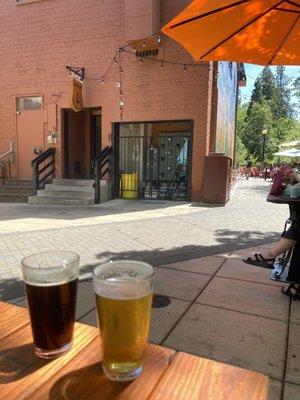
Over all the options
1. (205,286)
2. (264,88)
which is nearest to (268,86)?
(264,88)

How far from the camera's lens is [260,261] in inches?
177

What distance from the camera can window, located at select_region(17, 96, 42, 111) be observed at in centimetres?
1203

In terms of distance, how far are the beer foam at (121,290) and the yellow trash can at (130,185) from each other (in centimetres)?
1056

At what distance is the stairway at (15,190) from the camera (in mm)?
11086

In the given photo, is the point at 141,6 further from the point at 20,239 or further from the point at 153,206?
the point at 20,239

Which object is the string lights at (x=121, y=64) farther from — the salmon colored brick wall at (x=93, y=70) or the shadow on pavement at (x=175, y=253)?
the shadow on pavement at (x=175, y=253)

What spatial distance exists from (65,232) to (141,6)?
718 cm

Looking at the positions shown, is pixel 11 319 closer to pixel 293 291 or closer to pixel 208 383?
pixel 208 383

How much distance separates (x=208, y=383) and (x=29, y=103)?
1265 cm

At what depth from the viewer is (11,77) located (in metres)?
12.1

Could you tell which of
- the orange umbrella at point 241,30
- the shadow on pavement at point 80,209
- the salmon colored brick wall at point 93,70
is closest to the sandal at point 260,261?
the orange umbrella at point 241,30

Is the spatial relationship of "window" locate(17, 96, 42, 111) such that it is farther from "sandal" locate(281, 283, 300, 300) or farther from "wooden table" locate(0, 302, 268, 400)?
"wooden table" locate(0, 302, 268, 400)

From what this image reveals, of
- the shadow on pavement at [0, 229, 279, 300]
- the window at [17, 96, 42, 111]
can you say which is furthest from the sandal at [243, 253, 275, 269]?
the window at [17, 96, 42, 111]

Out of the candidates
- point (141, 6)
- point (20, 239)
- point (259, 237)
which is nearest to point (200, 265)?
point (259, 237)
